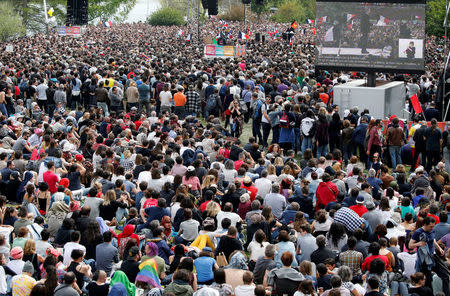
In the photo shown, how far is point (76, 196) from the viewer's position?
14.8m

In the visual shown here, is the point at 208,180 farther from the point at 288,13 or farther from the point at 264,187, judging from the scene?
the point at 288,13

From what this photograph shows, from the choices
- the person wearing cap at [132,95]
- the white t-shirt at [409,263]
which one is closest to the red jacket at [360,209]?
the white t-shirt at [409,263]

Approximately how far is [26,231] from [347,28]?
44.5 feet

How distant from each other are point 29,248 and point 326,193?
5.27 metres

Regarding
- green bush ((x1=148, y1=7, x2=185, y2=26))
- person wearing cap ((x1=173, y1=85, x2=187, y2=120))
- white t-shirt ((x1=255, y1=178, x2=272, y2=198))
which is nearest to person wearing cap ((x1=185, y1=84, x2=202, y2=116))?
person wearing cap ((x1=173, y1=85, x2=187, y2=120))

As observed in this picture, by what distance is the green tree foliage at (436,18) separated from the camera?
42463 millimetres

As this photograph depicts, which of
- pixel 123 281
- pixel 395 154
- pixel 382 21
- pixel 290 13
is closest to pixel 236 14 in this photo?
pixel 290 13

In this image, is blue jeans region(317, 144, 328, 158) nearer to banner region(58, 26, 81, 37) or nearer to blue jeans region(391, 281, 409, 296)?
blue jeans region(391, 281, 409, 296)

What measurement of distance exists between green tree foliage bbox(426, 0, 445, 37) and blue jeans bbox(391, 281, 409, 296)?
34134 mm

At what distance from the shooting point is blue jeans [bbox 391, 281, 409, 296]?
9.95 metres

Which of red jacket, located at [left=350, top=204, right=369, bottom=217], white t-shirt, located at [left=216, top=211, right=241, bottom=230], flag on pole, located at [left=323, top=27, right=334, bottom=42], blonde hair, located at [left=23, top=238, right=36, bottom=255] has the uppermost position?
flag on pole, located at [left=323, top=27, right=334, bottom=42]

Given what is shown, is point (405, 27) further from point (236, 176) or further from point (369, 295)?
point (369, 295)

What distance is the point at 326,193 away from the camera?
13633 millimetres

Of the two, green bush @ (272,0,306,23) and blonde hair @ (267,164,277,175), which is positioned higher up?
green bush @ (272,0,306,23)
